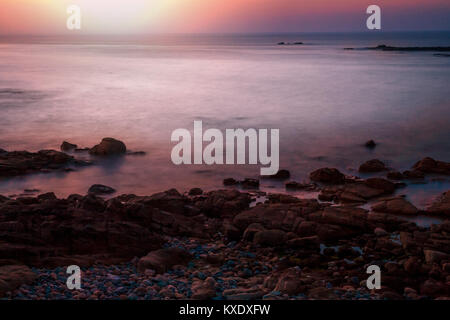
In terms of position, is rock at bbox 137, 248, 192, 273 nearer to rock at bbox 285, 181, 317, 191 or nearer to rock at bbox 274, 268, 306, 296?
rock at bbox 274, 268, 306, 296

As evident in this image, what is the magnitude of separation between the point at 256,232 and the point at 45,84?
3573 cm

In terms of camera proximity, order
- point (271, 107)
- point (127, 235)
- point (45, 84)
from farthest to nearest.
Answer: point (45, 84) < point (271, 107) < point (127, 235)

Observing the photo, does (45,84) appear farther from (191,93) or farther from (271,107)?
(271,107)

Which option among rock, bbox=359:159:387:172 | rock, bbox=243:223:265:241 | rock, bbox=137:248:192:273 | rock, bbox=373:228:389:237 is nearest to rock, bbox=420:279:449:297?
rock, bbox=373:228:389:237

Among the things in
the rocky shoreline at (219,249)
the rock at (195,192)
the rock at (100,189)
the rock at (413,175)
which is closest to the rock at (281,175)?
the rock at (195,192)

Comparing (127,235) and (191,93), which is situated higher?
(191,93)

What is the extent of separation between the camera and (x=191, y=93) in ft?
123

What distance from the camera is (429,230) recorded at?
34.1 ft

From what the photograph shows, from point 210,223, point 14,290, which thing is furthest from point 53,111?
point 14,290

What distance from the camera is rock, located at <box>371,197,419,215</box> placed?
11781 mm
